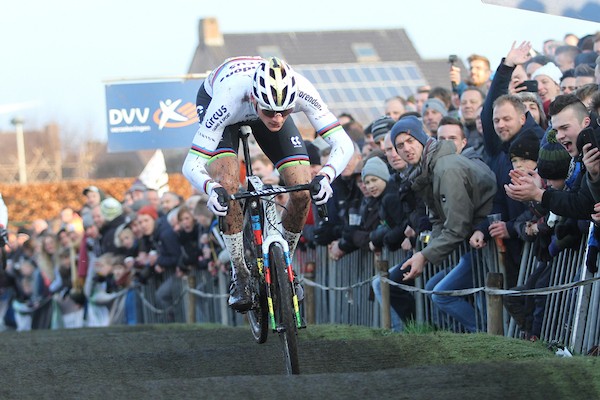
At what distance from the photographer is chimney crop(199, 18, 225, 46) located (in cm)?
6625

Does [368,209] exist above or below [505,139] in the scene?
below

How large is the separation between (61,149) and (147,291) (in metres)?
91.9

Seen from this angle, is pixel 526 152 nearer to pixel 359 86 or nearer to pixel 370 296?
pixel 370 296

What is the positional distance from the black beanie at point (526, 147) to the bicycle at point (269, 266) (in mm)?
1825

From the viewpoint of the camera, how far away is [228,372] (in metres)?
8.98

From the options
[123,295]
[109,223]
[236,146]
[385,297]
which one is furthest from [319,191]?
[123,295]

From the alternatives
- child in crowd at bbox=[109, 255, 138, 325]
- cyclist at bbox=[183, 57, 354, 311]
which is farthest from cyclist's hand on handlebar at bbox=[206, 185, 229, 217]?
child in crowd at bbox=[109, 255, 138, 325]

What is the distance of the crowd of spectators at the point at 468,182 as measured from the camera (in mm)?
9172

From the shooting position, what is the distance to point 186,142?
21.7 meters

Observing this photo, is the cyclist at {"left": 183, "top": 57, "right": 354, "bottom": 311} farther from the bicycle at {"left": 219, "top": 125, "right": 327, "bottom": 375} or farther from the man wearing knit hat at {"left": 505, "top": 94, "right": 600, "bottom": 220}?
the man wearing knit hat at {"left": 505, "top": 94, "right": 600, "bottom": 220}

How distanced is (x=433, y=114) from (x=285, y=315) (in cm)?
604

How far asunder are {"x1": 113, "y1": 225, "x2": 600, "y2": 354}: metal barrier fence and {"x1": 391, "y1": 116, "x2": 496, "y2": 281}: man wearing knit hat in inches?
9.2

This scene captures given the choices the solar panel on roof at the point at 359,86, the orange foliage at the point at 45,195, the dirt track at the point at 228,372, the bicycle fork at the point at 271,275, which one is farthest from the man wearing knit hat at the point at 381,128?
the orange foliage at the point at 45,195

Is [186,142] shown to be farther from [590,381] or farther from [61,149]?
[61,149]
